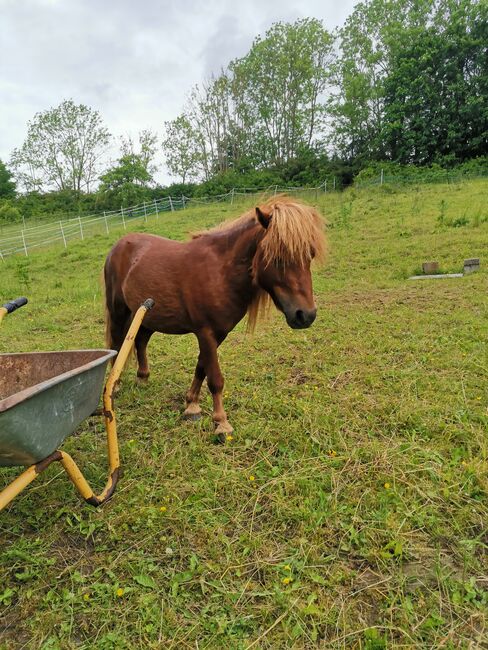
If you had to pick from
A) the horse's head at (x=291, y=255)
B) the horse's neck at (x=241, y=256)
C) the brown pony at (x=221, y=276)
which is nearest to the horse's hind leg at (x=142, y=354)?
the brown pony at (x=221, y=276)

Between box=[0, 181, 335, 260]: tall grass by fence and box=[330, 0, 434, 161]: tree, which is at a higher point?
box=[330, 0, 434, 161]: tree

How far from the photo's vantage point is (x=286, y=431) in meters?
2.99

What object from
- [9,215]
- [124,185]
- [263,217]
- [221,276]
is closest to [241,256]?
[221,276]

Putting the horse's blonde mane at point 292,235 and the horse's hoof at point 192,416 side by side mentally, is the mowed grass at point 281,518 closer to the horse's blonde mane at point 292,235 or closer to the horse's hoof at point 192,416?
the horse's hoof at point 192,416

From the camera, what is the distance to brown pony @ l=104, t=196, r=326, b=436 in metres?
2.53

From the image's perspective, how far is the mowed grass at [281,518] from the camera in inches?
64.0

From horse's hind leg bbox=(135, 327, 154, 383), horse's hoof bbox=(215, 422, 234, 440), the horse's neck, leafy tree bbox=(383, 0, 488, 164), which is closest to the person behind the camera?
the horse's neck

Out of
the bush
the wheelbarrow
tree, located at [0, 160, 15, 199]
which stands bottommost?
the wheelbarrow

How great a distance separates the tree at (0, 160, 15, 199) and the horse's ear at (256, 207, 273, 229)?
4687 cm

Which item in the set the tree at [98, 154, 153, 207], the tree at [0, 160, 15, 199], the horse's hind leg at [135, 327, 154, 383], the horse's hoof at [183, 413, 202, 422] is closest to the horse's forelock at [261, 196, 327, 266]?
the horse's hoof at [183, 413, 202, 422]

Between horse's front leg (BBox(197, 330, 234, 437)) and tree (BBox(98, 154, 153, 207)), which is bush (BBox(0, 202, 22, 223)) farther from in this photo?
horse's front leg (BBox(197, 330, 234, 437))

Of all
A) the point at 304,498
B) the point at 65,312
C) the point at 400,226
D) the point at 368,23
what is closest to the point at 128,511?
the point at 304,498

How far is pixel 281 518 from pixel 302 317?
3.99 ft

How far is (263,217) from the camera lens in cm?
257
